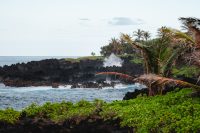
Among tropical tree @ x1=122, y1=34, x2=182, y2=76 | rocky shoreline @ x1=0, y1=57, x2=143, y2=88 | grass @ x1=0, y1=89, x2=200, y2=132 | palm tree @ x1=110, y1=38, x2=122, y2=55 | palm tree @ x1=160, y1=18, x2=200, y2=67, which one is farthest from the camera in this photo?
palm tree @ x1=110, y1=38, x2=122, y2=55

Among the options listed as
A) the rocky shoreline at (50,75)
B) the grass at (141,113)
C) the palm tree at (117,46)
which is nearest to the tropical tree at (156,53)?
the grass at (141,113)

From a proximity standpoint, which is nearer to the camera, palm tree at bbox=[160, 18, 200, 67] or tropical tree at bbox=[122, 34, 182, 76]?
palm tree at bbox=[160, 18, 200, 67]

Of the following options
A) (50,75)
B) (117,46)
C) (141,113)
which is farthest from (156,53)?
(117,46)

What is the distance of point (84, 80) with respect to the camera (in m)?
64.6

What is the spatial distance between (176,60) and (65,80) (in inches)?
1758

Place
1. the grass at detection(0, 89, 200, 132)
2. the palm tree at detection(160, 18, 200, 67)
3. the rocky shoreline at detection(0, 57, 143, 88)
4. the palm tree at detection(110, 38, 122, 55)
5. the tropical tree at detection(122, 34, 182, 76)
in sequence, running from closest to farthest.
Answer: the grass at detection(0, 89, 200, 132)
the palm tree at detection(160, 18, 200, 67)
the tropical tree at detection(122, 34, 182, 76)
the rocky shoreline at detection(0, 57, 143, 88)
the palm tree at detection(110, 38, 122, 55)

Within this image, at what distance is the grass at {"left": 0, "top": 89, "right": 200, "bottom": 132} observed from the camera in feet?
45.9

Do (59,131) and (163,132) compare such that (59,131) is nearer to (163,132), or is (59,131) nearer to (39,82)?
(163,132)

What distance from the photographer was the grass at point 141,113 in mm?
13983

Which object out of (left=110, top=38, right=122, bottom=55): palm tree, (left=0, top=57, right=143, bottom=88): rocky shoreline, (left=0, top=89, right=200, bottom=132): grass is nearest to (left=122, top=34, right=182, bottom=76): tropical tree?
(left=0, top=89, right=200, bottom=132): grass

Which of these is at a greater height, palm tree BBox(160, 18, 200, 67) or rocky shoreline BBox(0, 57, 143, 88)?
palm tree BBox(160, 18, 200, 67)

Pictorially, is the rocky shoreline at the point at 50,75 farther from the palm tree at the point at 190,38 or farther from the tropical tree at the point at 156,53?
the palm tree at the point at 190,38

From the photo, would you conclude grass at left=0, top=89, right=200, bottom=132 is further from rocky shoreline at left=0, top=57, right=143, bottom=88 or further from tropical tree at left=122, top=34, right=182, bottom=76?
rocky shoreline at left=0, top=57, right=143, bottom=88

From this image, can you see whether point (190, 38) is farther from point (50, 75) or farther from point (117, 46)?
point (117, 46)
